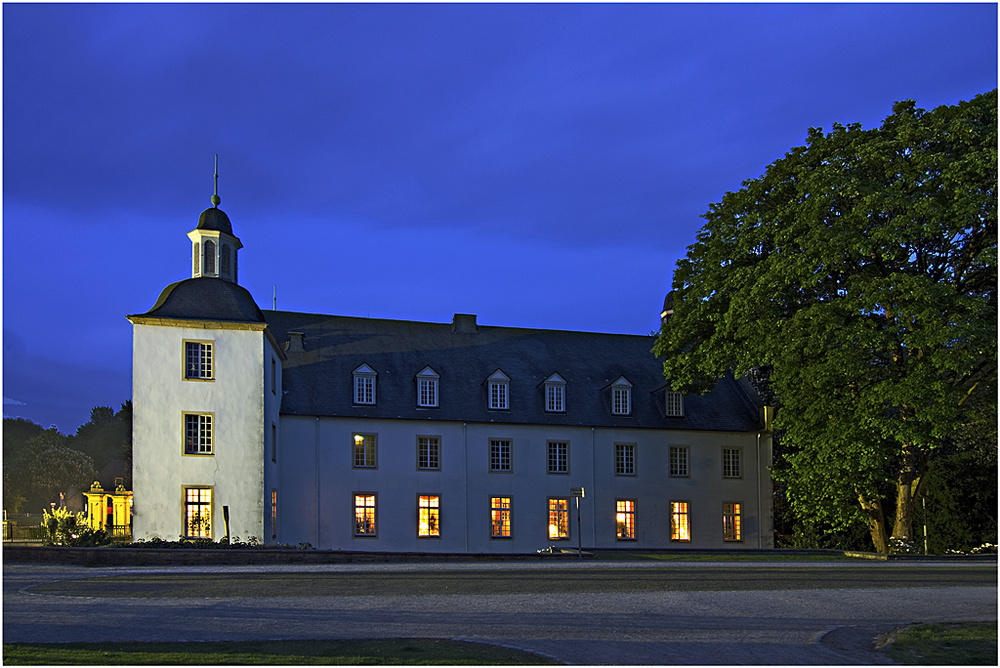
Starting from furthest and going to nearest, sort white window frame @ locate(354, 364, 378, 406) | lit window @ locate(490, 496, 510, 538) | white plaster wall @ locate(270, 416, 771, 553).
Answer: lit window @ locate(490, 496, 510, 538) < white window frame @ locate(354, 364, 378, 406) < white plaster wall @ locate(270, 416, 771, 553)

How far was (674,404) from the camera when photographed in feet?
141

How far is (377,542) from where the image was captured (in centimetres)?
3841

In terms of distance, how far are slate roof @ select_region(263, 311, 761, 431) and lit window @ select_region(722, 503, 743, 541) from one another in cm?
338

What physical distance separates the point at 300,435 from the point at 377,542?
513cm

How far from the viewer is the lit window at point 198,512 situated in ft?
109

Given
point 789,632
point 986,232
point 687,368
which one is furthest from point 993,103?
point 789,632

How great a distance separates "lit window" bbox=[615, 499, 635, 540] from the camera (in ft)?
135

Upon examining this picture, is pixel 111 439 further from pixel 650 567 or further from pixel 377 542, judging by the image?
pixel 650 567

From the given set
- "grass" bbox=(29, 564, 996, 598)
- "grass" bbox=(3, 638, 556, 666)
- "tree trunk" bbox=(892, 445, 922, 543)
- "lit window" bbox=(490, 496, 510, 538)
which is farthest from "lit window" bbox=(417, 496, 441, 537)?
"grass" bbox=(3, 638, 556, 666)

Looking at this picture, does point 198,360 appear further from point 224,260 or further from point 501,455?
point 501,455

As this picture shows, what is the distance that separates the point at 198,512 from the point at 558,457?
14777 millimetres

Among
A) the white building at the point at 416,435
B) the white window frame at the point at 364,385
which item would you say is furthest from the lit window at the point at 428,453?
the white window frame at the point at 364,385

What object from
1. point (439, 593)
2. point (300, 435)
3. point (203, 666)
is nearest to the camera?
point (203, 666)

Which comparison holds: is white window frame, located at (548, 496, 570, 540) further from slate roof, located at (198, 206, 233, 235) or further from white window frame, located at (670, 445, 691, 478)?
slate roof, located at (198, 206, 233, 235)
